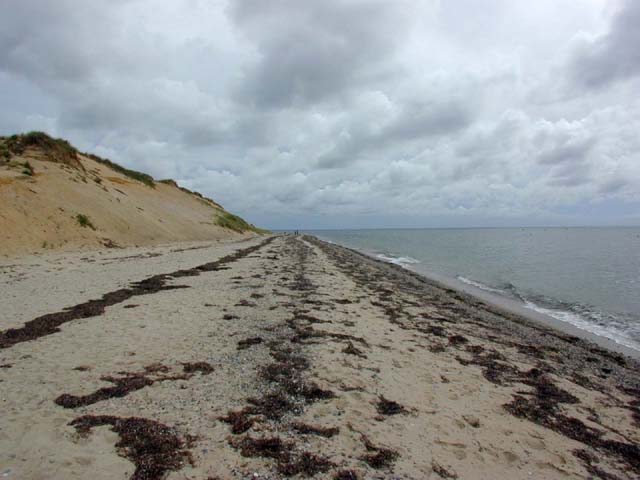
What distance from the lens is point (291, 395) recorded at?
5.49m

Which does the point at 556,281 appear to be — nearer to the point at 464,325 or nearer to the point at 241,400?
the point at 464,325

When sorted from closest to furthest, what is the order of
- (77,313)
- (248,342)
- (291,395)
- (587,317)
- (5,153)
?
(291,395), (248,342), (77,313), (587,317), (5,153)

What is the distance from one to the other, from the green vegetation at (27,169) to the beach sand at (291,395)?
20689 mm

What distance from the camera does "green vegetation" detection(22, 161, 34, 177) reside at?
87.3 ft

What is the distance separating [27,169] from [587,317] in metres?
37.9

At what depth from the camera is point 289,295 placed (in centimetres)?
1320

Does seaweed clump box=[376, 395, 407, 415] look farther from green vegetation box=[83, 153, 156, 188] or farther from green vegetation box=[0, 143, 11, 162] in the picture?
green vegetation box=[83, 153, 156, 188]

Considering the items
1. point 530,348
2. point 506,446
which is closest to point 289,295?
point 530,348

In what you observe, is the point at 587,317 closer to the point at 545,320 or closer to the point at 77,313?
the point at 545,320

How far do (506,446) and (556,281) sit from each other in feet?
88.3

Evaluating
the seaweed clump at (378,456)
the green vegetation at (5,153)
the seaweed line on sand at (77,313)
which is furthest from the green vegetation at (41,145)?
the seaweed clump at (378,456)

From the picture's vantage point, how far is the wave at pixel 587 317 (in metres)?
13.8

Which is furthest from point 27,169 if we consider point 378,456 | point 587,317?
point 587,317

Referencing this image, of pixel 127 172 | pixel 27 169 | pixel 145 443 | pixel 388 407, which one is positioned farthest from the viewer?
pixel 127 172
